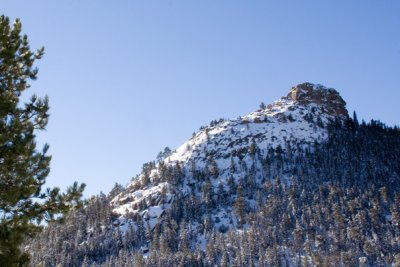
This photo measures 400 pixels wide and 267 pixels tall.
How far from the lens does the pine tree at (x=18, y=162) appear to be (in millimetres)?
11734

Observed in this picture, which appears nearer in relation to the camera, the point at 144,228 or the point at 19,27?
the point at 19,27

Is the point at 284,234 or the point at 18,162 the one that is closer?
the point at 18,162

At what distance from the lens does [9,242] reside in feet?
37.3

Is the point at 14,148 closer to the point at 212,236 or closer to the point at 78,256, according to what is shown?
the point at 212,236

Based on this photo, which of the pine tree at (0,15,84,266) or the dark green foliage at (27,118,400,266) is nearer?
the pine tree at (0,15,84,266)

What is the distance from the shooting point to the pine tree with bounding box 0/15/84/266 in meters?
11.7

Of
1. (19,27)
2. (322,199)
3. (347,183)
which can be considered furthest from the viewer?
(347,183)

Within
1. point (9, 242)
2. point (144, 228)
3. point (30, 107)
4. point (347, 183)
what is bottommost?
point (9, 242)

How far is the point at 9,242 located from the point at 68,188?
2.59 m

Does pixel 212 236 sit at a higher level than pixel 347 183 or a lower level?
lower

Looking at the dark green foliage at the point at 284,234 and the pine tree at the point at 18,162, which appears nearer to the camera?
the pine tree at the point at 18,162

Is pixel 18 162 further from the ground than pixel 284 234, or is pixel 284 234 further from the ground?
pixel 284 234

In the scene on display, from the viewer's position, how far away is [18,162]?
12.4 metres

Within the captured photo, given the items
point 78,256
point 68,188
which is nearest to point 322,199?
point 78,256
